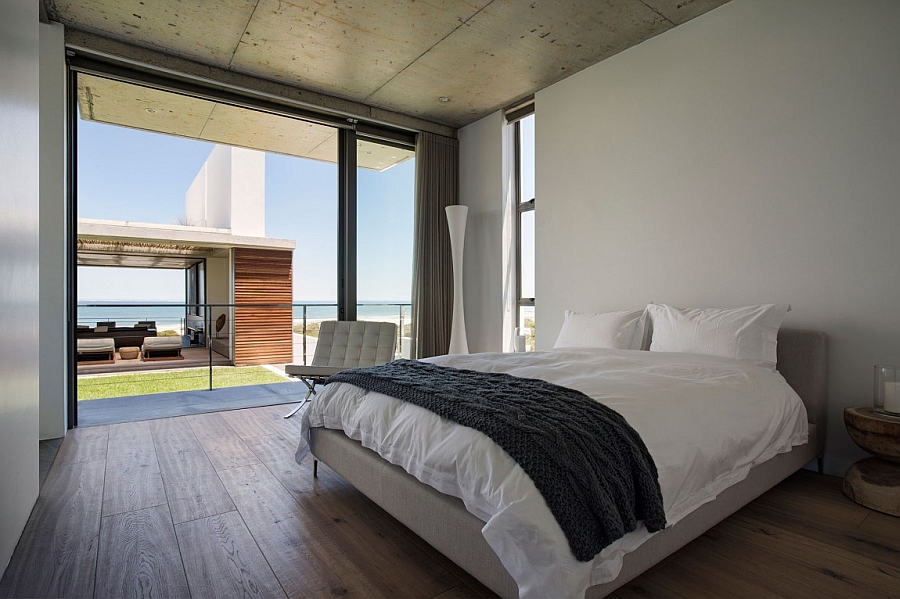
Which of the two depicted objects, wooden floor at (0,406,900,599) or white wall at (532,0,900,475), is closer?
wooden floor at (0,406,900,599)

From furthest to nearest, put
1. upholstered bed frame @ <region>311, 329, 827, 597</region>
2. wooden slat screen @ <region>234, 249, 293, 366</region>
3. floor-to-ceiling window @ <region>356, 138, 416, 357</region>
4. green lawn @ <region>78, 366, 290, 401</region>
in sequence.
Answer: wooden slat screen @ <region>234, 249, 293, 366</region>, green lawn @ <region>78, 366, 290, 401</region>, floor-to-ceiling window @ <region>356, 138, 416, 357</region>, upholstered bed frame @ <region>311, 329, 827, 597</region>

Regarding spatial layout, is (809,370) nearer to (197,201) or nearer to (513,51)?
(513,51)

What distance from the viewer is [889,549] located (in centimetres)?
199

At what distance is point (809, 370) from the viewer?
2797mm

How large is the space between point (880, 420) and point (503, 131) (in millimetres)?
3906

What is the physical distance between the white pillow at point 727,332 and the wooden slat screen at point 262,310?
18.8ft

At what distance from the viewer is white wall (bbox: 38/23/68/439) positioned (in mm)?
3531

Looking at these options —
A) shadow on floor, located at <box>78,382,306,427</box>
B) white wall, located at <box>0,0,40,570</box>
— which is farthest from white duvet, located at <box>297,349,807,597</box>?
shadow on floor, located at <box>78,382,306,427</box>

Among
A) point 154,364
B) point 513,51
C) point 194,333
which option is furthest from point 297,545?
point 154,364

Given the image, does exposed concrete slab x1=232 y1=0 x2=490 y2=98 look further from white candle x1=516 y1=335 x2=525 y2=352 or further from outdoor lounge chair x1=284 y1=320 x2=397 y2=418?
white candle x1=516 y1=335 x2=525 y2=352

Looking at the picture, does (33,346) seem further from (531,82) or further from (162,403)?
(531,82)

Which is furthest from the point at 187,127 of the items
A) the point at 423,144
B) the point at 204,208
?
the point at 204,208

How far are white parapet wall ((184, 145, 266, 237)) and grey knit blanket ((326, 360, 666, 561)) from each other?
7.38 metres

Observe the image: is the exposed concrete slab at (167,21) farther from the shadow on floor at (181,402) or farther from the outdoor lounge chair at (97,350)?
the outdoor lounge chair at (97,350)
